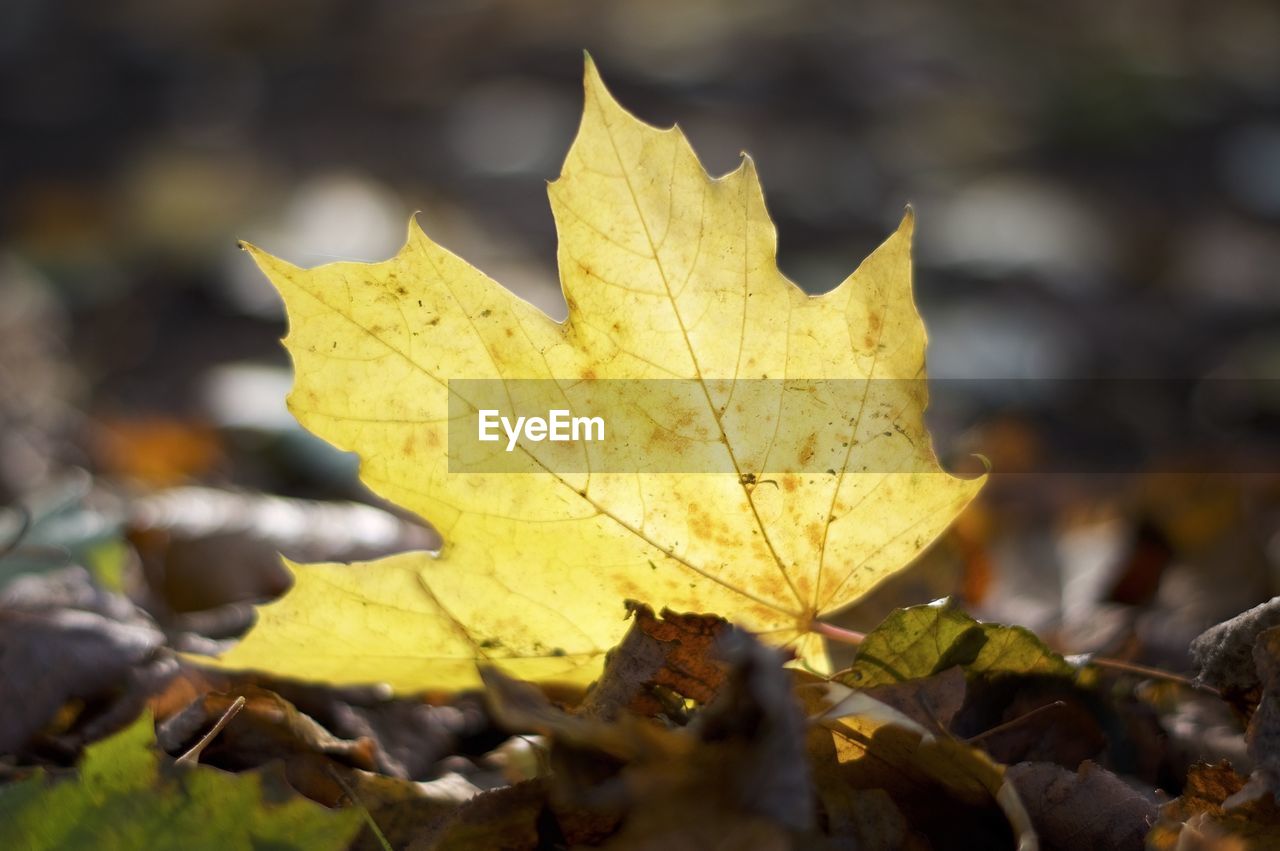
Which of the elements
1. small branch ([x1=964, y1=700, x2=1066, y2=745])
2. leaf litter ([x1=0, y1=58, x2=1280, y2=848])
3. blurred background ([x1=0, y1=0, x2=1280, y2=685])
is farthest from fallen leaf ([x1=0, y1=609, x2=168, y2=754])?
small branch ([x1=964, y1=700, x2=1066, y2=745])

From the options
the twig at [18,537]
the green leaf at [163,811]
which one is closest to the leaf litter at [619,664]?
the green leaf at [163,811]

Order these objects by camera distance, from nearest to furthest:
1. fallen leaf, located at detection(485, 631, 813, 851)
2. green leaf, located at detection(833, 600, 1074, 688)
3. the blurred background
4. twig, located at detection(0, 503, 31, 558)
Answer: fallen leaf, located at detection(485, 631, 813, 851) < green leaf, located at detection(833, 600, 1074, 688) < twig, located at detection(0, 503, 31, 558) < the blurred background

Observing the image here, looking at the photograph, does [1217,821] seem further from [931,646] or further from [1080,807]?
Result: [931,646]

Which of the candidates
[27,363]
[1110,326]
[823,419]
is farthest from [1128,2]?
[823,419]

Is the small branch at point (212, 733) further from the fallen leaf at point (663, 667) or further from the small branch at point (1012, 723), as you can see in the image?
the small branch at point (1012, 723)

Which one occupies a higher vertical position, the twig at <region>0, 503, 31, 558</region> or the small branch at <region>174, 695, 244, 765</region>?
the small branch at <region>174, 695, 244, 765</region>
